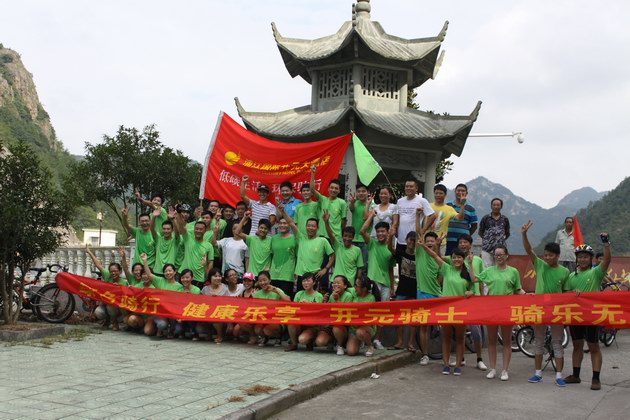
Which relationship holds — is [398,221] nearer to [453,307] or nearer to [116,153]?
[453,307]

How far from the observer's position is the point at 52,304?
1118cm

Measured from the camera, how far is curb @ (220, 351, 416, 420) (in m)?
5.74

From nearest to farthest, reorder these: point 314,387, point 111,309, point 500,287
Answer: point 314,387
point 500,287
point 111,309

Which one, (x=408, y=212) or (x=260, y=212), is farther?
(x=260, y=212)

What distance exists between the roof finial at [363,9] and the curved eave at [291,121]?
2.78 meters

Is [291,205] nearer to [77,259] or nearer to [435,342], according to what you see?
[435,342]

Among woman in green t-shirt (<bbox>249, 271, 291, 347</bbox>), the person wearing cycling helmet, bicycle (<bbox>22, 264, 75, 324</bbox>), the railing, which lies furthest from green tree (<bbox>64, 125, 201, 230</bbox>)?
the person wearing cycling helmet

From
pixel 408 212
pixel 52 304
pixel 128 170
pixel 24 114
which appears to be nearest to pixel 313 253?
pixel 408 212

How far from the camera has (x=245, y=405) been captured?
230 inches

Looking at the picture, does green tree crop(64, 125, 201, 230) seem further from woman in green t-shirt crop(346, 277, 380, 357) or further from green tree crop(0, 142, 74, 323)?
woman in green t-shirt crop(346, 277, 380, 357)

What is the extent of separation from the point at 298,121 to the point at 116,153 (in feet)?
54.1

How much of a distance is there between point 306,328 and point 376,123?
7.29 meters

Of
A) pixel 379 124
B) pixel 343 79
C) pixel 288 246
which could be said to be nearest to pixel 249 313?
pixel 288 246

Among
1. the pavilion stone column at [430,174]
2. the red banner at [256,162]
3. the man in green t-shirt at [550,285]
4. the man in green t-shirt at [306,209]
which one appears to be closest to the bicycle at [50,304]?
the red banner at [256,162]
